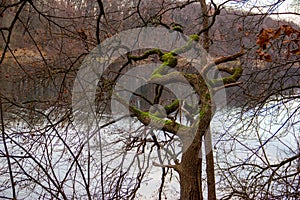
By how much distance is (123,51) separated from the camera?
394 centimetres

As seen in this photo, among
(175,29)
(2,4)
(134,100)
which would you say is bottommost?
(2,4)

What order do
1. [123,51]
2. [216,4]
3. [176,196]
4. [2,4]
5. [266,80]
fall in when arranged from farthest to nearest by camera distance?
[176,196] → [216,4] → [123,51] → [266,80] → [2,4]

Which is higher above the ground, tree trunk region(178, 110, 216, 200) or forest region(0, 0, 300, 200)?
forest region(0, 0, 300, 200)

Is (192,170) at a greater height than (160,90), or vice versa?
(160,90)

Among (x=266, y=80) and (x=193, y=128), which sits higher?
(x=266, y=80)

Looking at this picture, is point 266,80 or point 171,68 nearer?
point 266,80

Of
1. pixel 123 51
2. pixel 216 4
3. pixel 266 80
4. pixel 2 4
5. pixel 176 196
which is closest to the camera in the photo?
pixel 2 4

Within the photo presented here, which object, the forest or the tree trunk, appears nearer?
the forest

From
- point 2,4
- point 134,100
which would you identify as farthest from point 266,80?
point 2,4

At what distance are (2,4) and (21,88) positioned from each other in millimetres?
3114

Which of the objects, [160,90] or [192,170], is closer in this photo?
[192,170]

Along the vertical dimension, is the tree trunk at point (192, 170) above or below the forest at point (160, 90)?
below

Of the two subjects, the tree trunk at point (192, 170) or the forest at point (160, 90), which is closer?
the forest at point (160, 90)

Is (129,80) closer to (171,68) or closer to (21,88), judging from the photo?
(171,68)
